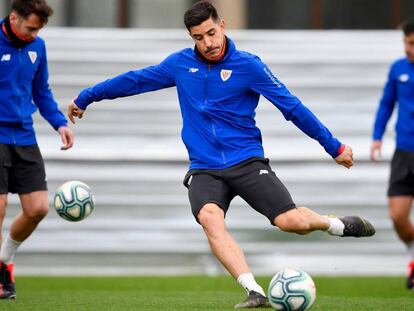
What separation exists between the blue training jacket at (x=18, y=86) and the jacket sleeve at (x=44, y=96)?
0.03 feet

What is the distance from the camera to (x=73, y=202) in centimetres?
888

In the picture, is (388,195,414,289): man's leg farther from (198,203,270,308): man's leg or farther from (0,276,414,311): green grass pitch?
(198,203,270,308): man's leg

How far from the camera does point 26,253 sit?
14.0 metres

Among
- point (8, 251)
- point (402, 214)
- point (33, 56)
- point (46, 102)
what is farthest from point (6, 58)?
point (402, 214)

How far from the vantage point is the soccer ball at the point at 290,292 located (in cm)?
728

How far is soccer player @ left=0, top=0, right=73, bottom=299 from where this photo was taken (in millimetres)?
9109

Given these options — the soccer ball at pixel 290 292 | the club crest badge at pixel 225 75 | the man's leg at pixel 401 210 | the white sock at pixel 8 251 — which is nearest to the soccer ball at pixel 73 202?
the white sock at pixel 8 251

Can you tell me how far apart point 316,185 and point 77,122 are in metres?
2.99

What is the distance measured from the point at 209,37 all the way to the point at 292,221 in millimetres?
1382

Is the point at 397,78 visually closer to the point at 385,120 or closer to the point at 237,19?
the point at 385,120

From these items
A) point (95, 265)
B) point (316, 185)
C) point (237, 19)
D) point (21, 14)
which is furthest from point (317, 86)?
point (21, 14)

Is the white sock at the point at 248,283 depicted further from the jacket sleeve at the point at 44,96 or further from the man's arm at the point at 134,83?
the jacket sleeve at the point at 44,96

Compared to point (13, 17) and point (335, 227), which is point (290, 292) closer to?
point (335, 227)

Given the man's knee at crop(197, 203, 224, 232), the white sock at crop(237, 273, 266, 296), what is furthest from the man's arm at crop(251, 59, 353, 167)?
the white sock at crop(237, 273, 266, 296)
